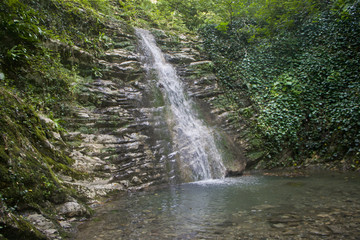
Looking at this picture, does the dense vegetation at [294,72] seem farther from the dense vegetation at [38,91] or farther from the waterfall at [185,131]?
the dense vegetation at [38,91]

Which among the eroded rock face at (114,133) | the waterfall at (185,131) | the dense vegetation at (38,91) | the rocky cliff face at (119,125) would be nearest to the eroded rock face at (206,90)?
the rocky cliff face at (119,125)

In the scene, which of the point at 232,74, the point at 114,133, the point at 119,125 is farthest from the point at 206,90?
the point at 114,133

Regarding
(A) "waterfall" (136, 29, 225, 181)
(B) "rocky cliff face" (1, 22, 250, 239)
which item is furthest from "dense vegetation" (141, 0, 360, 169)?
(A) "waterfall" (136, 29, 225, 181)

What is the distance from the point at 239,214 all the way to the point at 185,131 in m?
4.55

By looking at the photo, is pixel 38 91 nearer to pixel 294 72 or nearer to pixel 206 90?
pixel 206 90

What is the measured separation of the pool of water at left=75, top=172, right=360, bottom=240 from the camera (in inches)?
104

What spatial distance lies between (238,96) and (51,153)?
7414 mm

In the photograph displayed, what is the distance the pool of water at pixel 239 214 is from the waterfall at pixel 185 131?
5.85 ft

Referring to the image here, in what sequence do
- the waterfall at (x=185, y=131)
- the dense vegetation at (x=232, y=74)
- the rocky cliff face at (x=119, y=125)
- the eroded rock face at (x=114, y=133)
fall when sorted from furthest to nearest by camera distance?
1. the waterfall at (x=185, y=131)
2. the eroded rock face at (x=114, y=133)
3. the rocky cliff face at (x=119, y=125)
4. the dense vegetation at (x=232, y=74)

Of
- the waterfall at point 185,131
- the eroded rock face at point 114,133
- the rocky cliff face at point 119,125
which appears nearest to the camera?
the rocky cliff face at point 119,125

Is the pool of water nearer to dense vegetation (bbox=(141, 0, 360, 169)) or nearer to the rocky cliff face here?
the rocky cliff face

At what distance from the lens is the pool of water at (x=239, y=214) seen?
2.65 m

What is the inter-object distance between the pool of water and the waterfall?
5.85 ft

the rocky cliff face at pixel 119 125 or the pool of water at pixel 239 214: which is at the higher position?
the rocky cliff face at pixel 119 125
